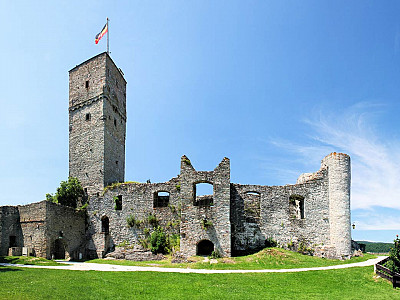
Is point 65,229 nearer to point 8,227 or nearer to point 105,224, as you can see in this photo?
point 105,224

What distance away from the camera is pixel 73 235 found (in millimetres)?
29359

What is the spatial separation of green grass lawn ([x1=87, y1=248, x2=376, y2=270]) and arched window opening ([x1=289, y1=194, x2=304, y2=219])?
354 cm

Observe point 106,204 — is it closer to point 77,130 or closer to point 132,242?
point 132,242

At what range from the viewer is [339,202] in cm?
2639

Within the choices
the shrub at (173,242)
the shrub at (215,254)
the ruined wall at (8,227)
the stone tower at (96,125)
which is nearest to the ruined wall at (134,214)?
the shrub at (173,242)

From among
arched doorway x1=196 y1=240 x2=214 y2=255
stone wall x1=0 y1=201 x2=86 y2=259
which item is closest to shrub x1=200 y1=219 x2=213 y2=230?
arched doorway x1=196 y1=240 x2=214 y2=255

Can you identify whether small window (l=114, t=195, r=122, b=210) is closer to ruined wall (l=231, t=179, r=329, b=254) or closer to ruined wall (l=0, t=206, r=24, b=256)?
ruined wall (l=0, t=206, r=24, b=256)

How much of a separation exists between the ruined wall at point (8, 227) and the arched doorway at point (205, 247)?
48.6 feet

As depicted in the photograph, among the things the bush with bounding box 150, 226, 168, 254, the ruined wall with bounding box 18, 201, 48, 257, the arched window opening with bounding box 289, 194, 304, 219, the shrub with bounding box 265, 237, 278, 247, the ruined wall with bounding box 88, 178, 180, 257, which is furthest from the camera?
the ruined wall with bounding box 88, 178, 180, 257

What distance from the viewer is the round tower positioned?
25781mm

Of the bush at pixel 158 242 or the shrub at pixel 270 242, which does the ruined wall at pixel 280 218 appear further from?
the bush at pixel 158 242

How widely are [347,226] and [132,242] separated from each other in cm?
1841

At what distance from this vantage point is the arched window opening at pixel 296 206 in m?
28.1

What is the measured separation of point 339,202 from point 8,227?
27865mm
